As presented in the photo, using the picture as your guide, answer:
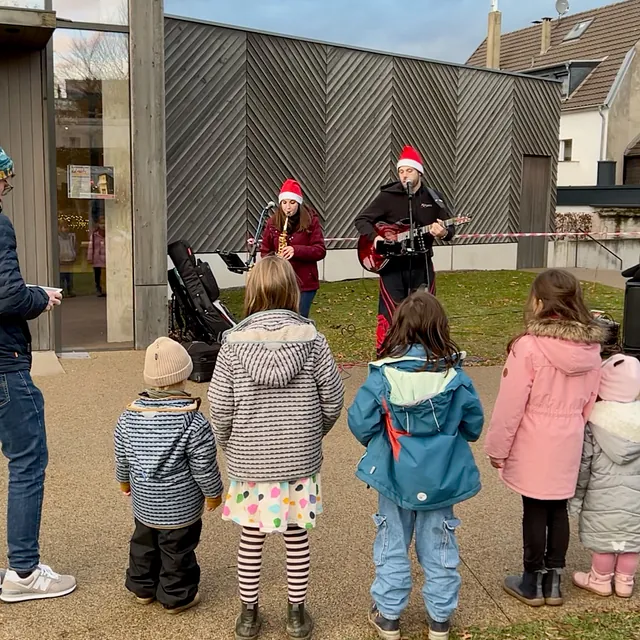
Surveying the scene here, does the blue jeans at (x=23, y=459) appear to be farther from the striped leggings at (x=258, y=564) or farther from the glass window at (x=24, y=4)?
the glass window at (x=24, y=4)

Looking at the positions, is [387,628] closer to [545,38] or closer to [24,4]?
[24,4]

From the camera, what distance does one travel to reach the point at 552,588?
3.46m

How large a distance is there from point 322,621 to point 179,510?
29.4 inches

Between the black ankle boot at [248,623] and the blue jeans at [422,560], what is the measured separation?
477 millimetres

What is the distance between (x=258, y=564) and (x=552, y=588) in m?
1.28

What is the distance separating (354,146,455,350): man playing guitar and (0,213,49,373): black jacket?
11.8 ft

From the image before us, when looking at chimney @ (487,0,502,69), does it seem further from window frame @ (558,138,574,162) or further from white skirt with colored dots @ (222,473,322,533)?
white skirt with colored dots @ (222,473,322,533)

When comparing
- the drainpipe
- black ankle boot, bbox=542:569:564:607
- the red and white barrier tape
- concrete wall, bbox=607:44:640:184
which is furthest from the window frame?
black ankle boot, bbox=542:569:564:607

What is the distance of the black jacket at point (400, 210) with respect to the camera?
6.50 m

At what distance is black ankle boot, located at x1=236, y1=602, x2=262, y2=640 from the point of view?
3.12 m

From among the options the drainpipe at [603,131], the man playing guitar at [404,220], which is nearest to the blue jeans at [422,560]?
the man playing guitar at [404,220]

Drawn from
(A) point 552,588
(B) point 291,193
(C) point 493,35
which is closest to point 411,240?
(B) point 291,193

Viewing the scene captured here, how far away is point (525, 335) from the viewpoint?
11.3 ft

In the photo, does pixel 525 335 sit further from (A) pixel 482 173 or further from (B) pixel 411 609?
(A) pixel 482 173
